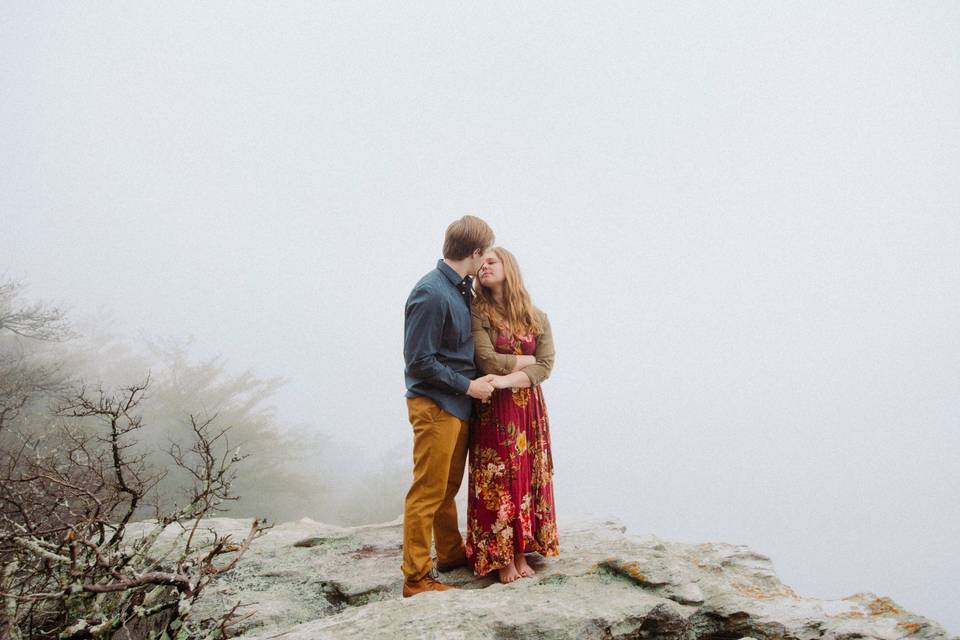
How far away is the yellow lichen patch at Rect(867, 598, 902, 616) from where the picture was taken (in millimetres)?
3734

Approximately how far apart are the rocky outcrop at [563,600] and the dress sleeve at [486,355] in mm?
1323

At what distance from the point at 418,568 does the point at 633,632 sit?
132 cm

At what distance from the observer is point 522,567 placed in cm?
371

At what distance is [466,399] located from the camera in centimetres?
367

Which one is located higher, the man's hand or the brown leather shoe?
the man's hand

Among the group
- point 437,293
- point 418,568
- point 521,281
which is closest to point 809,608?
point 418,568

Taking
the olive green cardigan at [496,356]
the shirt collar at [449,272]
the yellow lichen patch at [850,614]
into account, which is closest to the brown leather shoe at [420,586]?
the olive green cardigan at [496,356]

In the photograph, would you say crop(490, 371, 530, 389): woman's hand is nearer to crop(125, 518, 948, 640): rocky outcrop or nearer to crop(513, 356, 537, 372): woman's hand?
crop(513, 356, 537, 372): woman's hand

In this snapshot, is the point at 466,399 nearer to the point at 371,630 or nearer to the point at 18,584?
the point at 371,630

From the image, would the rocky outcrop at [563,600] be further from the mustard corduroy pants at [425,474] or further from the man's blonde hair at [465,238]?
the man's blonde hair at [465,238]

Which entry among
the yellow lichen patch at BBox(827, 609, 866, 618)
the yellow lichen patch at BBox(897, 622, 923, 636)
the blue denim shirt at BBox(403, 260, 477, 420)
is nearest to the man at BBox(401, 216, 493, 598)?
the blue denim shirt at BBox(403, 260, 477, 420)

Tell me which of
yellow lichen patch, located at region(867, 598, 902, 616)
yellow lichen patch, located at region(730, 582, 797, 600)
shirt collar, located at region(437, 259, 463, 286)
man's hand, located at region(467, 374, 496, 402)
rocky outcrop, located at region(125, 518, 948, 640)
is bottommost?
yellow lichen patch, located at region(867, 598, 902, 616)

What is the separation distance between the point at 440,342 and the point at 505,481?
1047 millimetres

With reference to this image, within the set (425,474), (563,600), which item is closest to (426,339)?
(425,474)
